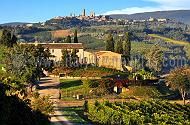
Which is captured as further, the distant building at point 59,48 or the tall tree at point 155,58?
the tall tree at point 155,58

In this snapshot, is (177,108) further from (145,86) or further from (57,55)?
(57,55)

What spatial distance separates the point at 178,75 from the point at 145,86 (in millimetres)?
6540

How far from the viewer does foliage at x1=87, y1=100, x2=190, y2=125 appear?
5188 cm

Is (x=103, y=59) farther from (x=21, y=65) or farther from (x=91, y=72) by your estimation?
(x=21, y=65)

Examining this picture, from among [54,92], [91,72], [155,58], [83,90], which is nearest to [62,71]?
[91,72]

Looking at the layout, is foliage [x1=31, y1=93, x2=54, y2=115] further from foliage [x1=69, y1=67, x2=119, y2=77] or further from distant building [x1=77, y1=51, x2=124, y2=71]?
distant building [x1=77, y1=51, x2=124, y2=71]

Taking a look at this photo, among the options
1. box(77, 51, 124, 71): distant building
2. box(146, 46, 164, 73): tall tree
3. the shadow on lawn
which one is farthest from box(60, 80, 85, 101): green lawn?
box(146, 46, 164, 73): tall tree

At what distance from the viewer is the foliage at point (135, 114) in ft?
170

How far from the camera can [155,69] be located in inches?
5157

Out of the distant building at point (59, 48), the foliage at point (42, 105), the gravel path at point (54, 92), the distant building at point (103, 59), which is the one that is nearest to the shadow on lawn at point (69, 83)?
the gravel path at point (54, 92)

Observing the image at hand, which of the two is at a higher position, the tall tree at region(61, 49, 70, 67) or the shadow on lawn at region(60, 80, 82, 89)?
the tall tree at region(61, 49, 70, 67)

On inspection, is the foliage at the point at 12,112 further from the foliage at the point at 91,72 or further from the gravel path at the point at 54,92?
the foliage at the point at 91,72

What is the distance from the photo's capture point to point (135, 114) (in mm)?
54531

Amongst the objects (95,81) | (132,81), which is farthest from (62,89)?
(132,81)
